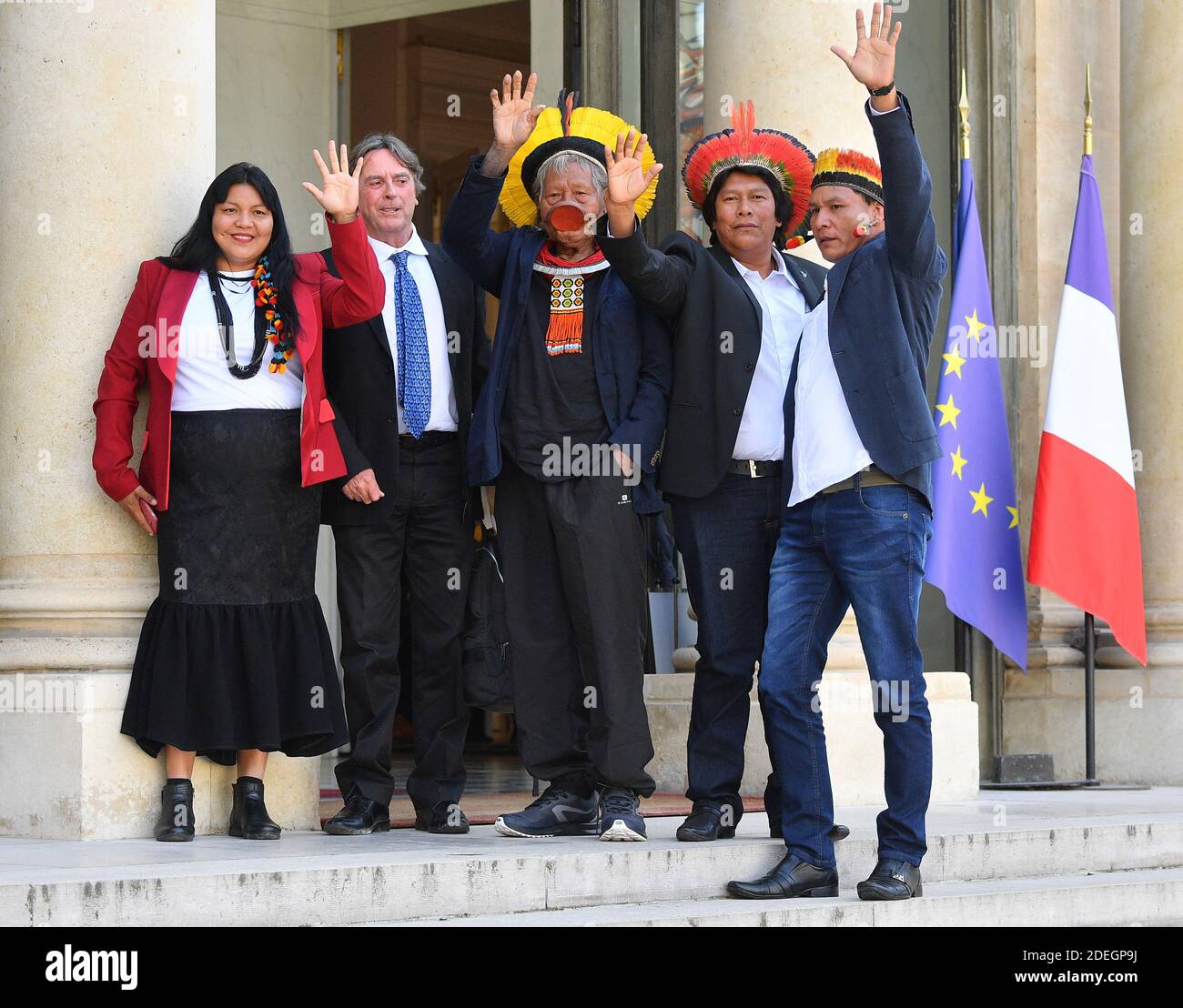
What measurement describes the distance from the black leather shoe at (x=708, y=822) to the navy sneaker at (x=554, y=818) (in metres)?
0.29

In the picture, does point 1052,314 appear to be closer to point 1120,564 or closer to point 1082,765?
point 1120,564

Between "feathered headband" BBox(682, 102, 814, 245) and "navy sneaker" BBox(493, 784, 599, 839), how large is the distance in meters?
1.87

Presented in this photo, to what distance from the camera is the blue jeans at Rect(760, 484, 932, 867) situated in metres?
5.34

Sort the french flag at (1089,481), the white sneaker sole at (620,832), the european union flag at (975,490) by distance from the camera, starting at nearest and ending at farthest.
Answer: the white sneaker sole at (620,832) < the european union flag at (975,490) < the french flag at (1089,481)

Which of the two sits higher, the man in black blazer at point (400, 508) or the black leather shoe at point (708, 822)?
the man in black blazer at point (400, 508)

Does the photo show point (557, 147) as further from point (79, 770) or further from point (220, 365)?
point (79, 770)

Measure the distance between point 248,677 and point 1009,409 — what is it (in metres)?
5.39

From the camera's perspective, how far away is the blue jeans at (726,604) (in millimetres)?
5934

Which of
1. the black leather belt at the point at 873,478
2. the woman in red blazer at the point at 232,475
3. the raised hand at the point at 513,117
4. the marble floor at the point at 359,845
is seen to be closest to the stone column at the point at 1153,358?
the marble floor at the point at 359,845

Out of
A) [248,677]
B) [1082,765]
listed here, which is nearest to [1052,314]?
[1082,765]

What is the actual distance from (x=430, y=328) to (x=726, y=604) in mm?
1293

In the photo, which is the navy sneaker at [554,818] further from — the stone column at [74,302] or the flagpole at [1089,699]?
the flagpole at [1089,699]

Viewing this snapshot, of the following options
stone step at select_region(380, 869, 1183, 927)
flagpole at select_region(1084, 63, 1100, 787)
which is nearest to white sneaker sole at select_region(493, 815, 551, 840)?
stone step at select_region(380, 869, 1183, 927)

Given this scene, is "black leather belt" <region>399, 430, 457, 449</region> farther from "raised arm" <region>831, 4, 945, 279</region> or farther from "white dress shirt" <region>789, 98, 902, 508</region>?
"raised arm" <region>831, 4, 945, 279</region>
